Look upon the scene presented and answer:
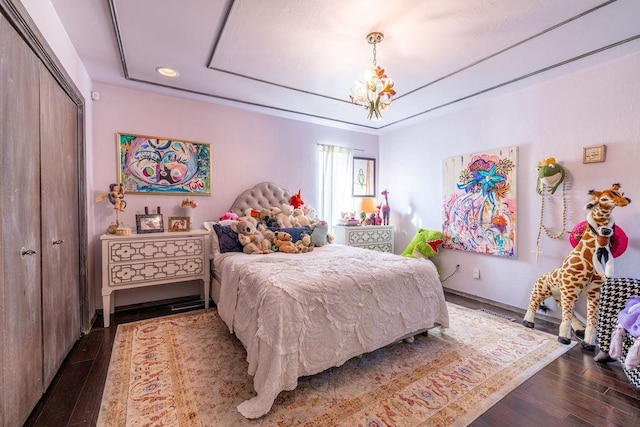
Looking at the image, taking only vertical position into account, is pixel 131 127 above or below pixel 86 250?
above

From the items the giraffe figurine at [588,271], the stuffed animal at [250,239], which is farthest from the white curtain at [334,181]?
the giraffe figurine at [588,271]

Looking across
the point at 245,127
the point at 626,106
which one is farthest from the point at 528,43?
the point at 245,127

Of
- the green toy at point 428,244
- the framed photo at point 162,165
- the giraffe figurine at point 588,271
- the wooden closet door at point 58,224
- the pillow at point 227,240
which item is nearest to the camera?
the wooden closet door at point 58,224

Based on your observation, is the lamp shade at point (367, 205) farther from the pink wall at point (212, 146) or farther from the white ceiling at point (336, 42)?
the white ceiling at point (336, 42)

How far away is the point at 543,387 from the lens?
1.88 m

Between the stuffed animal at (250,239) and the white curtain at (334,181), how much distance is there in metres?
1.67

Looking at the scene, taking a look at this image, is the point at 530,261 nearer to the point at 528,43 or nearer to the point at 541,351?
the point at 541,351

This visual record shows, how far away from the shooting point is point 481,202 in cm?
354

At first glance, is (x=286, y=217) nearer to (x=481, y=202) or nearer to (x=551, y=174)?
(x=481, y=202)

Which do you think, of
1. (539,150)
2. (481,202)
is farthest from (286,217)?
(539,150)

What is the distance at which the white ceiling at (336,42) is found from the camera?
1900 millimetres

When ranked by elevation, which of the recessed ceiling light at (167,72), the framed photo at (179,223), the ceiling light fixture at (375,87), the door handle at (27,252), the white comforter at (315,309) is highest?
the recessed ceiling light at (167,72)

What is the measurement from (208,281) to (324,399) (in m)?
2.00

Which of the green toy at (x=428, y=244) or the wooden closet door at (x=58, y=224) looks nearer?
the wooden closet door at (x=58, y=224)
